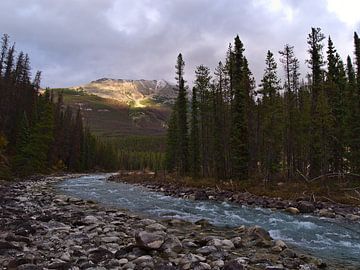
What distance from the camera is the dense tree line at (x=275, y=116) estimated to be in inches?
1505

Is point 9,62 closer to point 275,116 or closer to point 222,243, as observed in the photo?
point 275,116

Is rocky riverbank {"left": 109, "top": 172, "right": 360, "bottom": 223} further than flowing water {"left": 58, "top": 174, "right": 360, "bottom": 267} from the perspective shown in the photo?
Yes

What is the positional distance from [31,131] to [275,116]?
3830 centimetres

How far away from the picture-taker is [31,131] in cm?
5675

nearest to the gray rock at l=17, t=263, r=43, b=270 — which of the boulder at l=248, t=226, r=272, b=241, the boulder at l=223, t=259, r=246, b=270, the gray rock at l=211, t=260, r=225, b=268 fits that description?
the gray rock at l=211, t=260, r=225, b=268

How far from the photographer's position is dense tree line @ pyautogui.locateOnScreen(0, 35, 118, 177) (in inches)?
2138

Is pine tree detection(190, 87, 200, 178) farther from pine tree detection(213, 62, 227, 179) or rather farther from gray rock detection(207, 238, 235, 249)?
gray rock detection(207, 238, 235, 249)

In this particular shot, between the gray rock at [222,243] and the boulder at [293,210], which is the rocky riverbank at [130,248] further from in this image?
the boulder at [293,210]

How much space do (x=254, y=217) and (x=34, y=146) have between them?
4260cm

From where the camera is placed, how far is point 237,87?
129ft

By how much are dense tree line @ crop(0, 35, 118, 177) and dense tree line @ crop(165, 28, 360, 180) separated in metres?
24.1

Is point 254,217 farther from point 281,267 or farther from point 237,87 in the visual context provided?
point 237,87

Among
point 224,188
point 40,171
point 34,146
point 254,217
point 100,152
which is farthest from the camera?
point 100,152

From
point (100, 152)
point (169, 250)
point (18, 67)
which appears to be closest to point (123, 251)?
point (169, 250)
